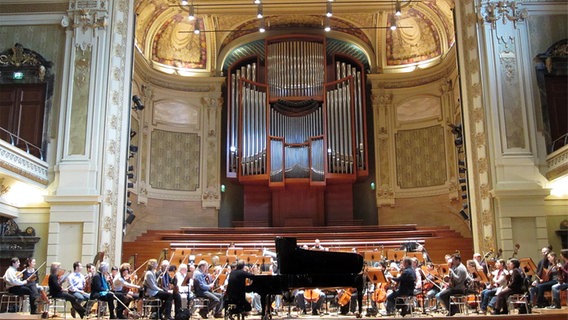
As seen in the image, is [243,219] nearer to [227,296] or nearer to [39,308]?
[39,308]

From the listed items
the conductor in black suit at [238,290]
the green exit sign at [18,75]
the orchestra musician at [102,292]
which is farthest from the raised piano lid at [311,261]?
the green exit sign at [18,75]

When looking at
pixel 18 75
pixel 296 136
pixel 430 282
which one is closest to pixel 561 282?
pixel 430 282

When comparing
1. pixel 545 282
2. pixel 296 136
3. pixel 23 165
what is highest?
pixel 296 136

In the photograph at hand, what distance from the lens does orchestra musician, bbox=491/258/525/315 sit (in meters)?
8.54

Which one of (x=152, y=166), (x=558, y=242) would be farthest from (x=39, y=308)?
(x=558, y=242)

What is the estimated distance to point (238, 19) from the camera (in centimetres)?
1827

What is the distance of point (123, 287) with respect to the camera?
9031mm

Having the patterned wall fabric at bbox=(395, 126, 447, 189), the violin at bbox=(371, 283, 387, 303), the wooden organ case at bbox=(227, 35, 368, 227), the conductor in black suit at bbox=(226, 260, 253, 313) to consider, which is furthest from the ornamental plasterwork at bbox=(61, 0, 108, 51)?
A: the patterned wall fabric at bbox=(395, 126, 447, 189)

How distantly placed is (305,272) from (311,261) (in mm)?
179

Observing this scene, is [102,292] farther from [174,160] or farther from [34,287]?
[174,160]

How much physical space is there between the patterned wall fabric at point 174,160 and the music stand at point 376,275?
31.7 feet

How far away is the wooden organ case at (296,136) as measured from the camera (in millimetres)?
16828

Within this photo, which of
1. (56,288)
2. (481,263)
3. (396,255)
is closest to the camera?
(56,288)

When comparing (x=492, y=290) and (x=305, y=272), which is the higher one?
(x=305, y=272)
